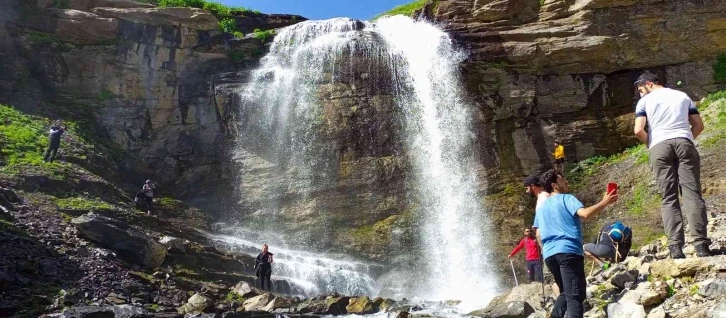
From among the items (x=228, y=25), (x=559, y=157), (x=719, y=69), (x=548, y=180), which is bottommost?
(x=559, y=157)

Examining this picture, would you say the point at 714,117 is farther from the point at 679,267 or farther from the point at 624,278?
the point at 679,267

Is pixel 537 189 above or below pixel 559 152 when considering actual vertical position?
above

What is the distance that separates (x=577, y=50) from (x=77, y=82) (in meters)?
20.2

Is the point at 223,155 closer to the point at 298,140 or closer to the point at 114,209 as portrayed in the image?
the point at 298,140

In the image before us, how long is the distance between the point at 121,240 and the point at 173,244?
1350mm

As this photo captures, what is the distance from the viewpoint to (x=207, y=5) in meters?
25.8

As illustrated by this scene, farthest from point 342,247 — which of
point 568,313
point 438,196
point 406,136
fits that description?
point 568,313

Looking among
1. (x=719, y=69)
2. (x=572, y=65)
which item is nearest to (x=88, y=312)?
(x=572, y=65)

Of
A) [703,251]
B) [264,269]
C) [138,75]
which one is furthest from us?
[138,75]

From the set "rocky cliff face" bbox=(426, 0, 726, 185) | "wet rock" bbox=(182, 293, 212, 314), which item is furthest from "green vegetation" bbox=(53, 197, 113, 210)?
"rocky cliff face" bbox=(426, 0, 726, 185)

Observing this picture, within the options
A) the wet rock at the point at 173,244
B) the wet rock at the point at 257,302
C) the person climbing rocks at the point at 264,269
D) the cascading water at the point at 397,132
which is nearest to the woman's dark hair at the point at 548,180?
the wet rock at the point at 257,302

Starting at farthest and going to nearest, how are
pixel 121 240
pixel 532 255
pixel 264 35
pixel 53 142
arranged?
pixel 264 35 → pixel 53 142 → pixel 121 240 → pixel 532 255

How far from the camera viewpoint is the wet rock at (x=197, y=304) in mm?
10383

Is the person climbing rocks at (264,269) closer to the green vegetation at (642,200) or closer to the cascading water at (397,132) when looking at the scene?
the cascading water at (397,132)
